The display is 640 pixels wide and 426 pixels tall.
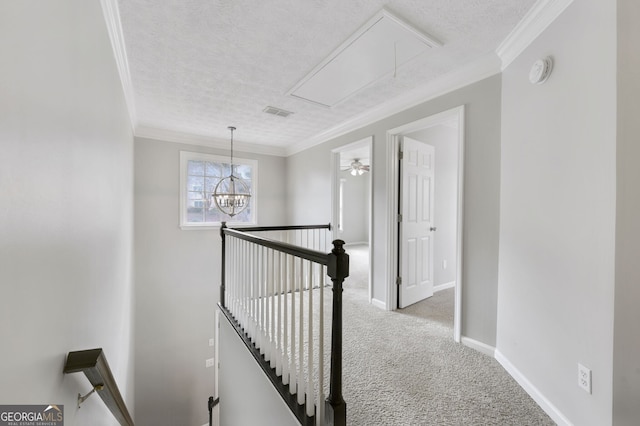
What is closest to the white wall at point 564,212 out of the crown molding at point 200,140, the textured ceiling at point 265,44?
the textured ceiling at point 265,44

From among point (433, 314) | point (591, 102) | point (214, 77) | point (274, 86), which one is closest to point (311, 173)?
point (274, 86)

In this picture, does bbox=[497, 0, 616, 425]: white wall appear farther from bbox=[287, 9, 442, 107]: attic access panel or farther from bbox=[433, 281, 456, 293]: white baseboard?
bbox=[433, 281, 456, 293]: white baseboard

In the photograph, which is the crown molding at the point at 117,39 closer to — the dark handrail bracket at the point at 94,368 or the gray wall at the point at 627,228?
the dark handrail bracket at the point at 94,368

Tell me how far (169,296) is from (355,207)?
20.1ft

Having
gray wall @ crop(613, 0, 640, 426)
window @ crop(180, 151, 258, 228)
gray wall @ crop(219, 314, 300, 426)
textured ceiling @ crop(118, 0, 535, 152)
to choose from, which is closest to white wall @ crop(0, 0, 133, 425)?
textured ceiling @ crop(118, 0, 535, 152)

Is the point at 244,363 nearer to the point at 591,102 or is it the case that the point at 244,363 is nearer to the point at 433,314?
the point at 433,314

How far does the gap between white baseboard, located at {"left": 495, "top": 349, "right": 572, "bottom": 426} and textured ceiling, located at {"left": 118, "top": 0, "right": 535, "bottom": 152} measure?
7.91 ft

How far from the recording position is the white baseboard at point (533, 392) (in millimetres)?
1469

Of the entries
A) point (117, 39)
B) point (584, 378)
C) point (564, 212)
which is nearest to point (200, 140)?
point (117, 39)

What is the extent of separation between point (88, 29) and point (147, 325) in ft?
14.1

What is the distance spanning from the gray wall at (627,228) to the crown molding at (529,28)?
427mm

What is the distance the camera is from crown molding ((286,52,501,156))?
6.99ft

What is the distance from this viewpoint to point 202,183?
15.5 feet

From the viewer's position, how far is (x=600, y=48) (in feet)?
4.17
